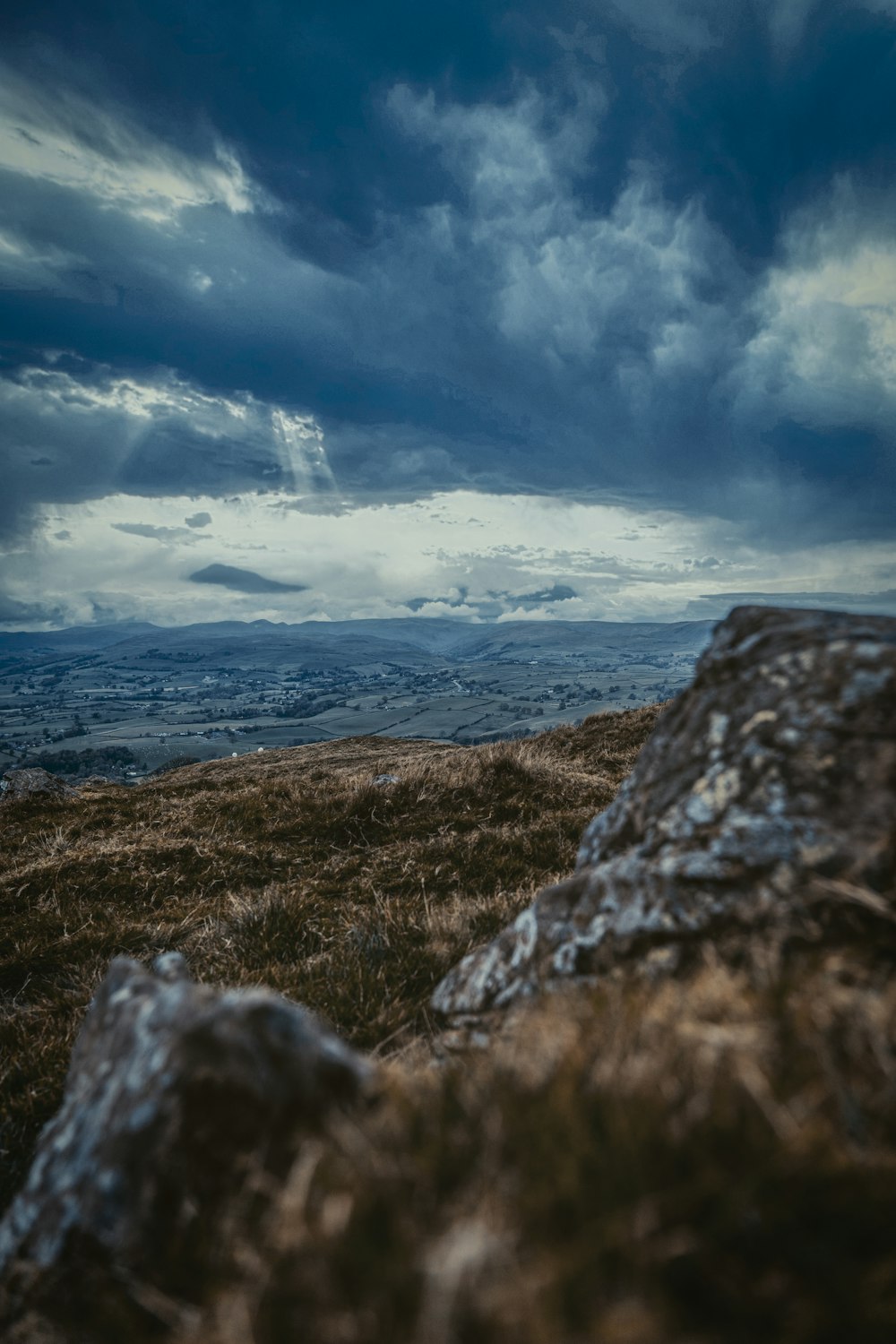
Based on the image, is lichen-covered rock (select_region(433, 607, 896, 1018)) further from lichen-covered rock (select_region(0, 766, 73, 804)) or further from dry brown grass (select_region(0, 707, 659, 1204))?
lichen-covered rock (select_region(0, 766, 73, 804))

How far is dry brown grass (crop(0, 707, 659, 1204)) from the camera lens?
5.43 metres

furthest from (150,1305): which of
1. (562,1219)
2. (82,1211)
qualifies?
(562,1219)

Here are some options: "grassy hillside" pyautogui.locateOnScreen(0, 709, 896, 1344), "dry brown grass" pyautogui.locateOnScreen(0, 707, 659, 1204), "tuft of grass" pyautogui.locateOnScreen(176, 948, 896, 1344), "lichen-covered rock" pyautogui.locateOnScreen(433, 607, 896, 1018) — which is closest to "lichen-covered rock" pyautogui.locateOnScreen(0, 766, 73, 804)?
"dry brown grass" pyautogui.locateOnScreen(0, 707, 659, 1204)

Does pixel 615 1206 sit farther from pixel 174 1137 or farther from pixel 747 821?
pixel 747 821

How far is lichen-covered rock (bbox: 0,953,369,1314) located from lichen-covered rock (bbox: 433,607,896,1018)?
201cm

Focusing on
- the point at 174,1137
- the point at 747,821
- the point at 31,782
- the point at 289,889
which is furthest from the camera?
the point at 31,782

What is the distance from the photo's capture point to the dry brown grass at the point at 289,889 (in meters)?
5.43

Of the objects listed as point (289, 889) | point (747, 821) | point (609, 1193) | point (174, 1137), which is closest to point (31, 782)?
point (289, 889)

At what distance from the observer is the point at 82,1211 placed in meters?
2.25

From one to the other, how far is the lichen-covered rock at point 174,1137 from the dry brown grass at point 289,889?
231 centimetres

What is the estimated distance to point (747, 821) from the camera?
11.8 feet

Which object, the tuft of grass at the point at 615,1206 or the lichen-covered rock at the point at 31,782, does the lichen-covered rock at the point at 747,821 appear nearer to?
the tuft of grass at the point at 615,1206

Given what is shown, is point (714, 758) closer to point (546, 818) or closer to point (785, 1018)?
point (785, 1018)

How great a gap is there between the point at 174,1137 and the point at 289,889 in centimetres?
694
